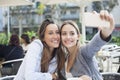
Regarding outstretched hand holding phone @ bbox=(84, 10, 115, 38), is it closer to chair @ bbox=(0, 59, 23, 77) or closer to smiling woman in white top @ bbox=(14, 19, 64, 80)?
smiling woman in white top @ bbox=(14, 19, 64, 80)

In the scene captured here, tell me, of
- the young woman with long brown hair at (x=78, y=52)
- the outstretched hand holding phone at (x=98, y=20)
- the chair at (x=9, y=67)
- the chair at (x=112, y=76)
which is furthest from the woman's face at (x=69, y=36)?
the chair at (x=9, y=67)

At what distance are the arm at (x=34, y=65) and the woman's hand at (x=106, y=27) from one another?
0.40 metres

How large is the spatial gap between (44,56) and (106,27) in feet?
1.48

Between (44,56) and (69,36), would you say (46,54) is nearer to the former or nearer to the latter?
(44,56)

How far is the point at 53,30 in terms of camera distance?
211 cm

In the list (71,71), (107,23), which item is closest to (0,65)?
(71,71)

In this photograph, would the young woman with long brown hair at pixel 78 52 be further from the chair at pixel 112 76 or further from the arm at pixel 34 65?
the chair at pixel 112 76

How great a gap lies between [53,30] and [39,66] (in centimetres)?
24

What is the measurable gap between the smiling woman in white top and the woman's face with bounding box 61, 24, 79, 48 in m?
0.04

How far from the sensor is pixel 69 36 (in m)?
2.08

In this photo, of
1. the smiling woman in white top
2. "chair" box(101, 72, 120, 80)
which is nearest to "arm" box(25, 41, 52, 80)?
the smiling woman in white top

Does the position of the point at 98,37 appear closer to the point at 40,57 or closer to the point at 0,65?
the point at 40,57

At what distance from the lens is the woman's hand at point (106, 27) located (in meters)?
1.85

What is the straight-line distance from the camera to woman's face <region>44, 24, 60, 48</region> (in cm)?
210
